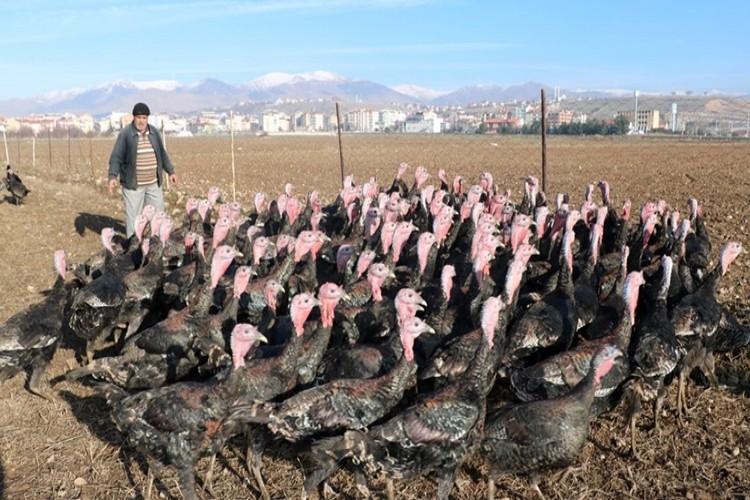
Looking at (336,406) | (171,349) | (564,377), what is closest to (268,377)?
(336,406)

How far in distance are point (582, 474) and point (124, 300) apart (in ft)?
16.8

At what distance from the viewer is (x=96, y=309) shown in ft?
23.4

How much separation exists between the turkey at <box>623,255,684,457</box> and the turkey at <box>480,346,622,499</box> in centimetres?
81

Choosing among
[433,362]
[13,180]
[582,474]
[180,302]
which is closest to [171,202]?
[13,180]

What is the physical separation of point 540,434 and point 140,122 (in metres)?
8.46

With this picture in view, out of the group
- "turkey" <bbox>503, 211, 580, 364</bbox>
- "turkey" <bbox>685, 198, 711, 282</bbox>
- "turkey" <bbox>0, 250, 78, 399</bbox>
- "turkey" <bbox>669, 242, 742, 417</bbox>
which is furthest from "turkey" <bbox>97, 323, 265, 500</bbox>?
"turkey" <bbox>685, 198, 711, 282</bbox>

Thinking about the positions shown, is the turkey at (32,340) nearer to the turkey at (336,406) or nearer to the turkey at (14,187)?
the turkey at (336,406)

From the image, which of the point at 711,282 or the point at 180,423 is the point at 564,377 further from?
the point at 180,423

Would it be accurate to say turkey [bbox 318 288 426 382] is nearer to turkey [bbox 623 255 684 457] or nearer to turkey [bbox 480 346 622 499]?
turkey [bbox 480 346 622 499]

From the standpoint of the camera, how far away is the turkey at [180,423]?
16.0ft

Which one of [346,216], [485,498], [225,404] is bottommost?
[485,498]

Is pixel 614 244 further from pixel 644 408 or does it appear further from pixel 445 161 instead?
pixel 445 161

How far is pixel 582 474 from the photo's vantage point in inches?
211

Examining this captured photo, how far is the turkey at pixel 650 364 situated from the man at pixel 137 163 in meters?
8.16
